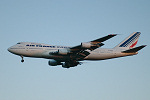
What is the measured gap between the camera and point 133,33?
6450 cm

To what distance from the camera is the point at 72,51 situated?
5388 cm

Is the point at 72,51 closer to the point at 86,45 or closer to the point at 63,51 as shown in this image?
the point at 63,51

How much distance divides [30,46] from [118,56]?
64.5 feet

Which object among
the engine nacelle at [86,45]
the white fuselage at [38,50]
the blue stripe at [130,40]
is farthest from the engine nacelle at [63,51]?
the blue stripe at [130,40]

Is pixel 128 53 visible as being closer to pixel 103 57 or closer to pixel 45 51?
pixel 103 57

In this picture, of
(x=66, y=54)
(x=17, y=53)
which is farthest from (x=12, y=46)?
(x=66, y=54)

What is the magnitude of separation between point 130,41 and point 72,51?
56.1 ft

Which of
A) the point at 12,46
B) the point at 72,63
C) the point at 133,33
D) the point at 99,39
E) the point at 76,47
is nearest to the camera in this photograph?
the point at 99,39

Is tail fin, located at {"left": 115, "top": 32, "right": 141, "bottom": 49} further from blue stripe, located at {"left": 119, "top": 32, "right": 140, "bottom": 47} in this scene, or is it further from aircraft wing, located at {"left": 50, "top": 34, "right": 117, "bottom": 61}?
aircraft wing, located at {"left": 50, "top": 34, "right": 117, "bottom": 61}

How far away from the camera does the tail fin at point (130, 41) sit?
62906 millimetres

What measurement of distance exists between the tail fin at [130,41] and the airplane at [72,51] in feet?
5.15

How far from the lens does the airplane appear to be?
169 feet

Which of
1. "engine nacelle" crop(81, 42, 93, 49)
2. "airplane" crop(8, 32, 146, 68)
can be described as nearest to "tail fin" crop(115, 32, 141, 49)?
"airplane" crop(8, 32, 146, 68)

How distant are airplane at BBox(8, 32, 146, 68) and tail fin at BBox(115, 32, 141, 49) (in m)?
1.57
